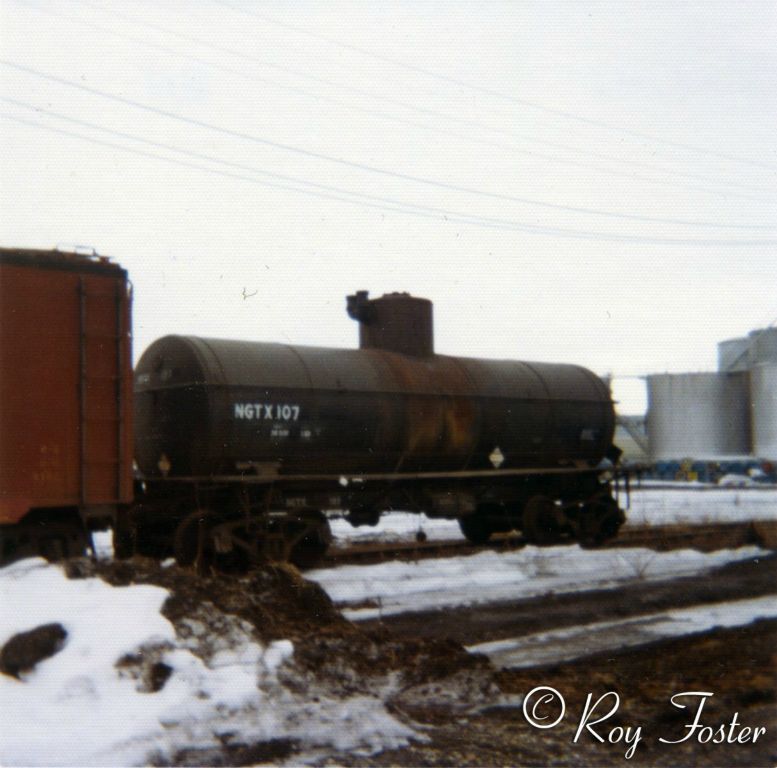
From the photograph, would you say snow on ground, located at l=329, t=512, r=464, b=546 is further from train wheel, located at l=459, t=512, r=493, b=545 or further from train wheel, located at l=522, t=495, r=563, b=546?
train wheel, located at l=522, t=495, r=563, b=546

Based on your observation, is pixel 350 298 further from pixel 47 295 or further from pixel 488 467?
pixel 47 295

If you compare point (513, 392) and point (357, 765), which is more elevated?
point (513, 392)

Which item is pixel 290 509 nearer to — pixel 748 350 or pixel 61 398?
pixel 61 398

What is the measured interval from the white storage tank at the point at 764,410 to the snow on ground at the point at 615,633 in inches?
1382

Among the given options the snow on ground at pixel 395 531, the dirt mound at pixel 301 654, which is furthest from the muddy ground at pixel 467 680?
the snow on ground at pixel 395 531

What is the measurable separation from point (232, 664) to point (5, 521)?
4.03 metres

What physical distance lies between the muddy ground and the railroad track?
558 centimetres

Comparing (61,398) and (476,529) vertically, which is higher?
(61,398)

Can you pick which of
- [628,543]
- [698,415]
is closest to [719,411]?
[698,415]

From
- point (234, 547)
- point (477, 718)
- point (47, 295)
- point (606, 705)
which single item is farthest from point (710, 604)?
point (47, 295)

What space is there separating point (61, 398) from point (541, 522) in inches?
425

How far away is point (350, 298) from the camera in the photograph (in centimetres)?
1786

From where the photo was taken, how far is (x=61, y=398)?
10.2 metres
